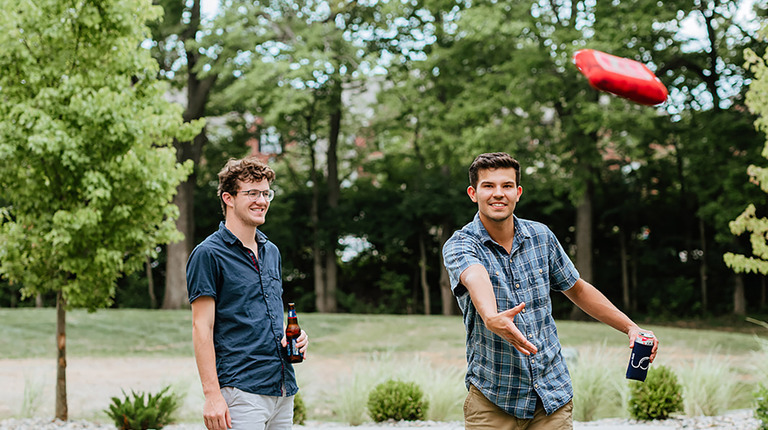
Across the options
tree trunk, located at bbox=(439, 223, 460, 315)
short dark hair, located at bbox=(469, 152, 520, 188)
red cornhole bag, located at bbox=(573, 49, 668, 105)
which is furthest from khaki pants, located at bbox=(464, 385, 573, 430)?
tree trunk, located at bbox=(439, 223, 460, 315)

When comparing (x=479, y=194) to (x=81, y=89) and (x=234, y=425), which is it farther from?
(x=81, y=89)

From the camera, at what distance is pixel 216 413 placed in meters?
3.02

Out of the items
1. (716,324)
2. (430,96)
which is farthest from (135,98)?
(716,324)

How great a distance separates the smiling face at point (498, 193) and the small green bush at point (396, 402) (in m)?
A: 4.68

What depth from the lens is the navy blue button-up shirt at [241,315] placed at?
315 cm

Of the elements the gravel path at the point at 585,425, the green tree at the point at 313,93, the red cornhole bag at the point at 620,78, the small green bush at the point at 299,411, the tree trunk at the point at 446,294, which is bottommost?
the gravel path at the point at 585,425

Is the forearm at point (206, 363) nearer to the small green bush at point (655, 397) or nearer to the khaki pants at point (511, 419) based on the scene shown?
the khaki pants at point (511, 419)

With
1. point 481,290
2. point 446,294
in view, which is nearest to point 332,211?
point 446,294

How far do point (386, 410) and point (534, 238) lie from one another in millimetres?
4639

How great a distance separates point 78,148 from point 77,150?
0.10 meters

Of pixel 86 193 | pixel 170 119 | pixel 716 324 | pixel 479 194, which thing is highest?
pixel 170 119

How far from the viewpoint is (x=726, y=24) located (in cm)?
2139

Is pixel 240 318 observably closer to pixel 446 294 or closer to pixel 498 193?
pixel 498 193

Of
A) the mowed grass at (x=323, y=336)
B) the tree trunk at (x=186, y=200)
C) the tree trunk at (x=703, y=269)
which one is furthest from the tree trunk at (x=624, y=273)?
the tree trunk at (x=186, y=200)
